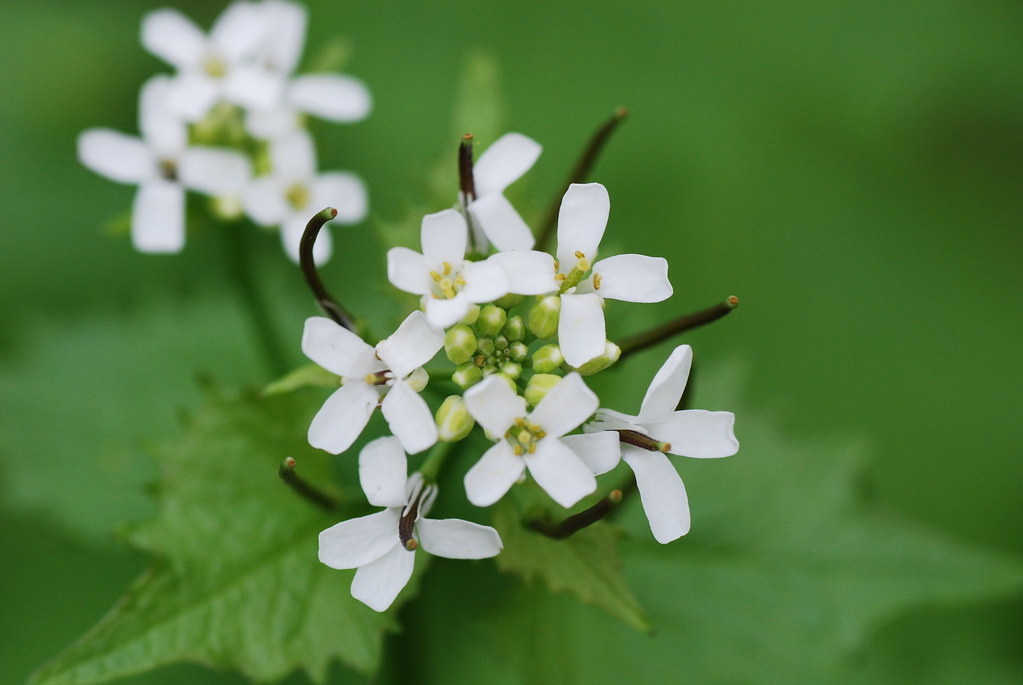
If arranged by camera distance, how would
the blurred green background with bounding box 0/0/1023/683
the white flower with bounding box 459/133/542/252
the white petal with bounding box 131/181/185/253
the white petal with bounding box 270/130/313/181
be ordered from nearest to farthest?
the white flower with bounding box 459/133/542/252
the white petal with bounding box 131/181/185/253
the white petal with bounding box 270/130/313/181
the blurred green background with bounding box 0/0/1023/683

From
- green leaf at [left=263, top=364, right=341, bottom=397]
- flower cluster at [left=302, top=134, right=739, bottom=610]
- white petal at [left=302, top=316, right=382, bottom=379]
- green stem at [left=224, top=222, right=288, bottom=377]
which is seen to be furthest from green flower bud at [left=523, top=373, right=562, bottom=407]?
green stem at [left=224, top=222, right=288, bottom=377]

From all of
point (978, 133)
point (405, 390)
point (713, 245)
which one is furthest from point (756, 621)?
point (978, 133)

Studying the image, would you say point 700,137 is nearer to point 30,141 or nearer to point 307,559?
point 307,559

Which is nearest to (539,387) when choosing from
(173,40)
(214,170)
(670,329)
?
(670,329)

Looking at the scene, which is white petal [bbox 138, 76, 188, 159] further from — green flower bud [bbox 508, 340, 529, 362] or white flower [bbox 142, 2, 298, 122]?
green flower bud [bbox 508, 340, 529, 362]

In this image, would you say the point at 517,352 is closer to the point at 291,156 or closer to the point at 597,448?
the point at 597,448

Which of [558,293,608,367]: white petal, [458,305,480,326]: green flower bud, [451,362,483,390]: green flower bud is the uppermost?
[558,293,608,367]: white petal

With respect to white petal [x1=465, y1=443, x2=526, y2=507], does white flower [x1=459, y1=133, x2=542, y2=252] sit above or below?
above
